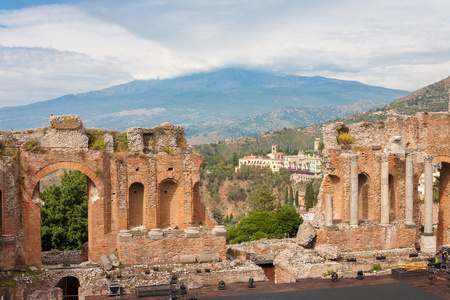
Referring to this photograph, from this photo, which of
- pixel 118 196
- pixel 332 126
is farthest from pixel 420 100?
pixel 118 196

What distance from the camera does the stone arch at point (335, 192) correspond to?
27.8 m

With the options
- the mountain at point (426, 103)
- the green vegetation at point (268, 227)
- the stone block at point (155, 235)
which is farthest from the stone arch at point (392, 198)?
the mountain at point (426, 103)

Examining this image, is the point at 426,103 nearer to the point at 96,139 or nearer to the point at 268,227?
the point at 268,227

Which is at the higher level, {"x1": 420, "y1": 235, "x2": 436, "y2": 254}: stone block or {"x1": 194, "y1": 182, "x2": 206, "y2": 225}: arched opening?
{"x1": 194, "y1": 182, "x2": 206, "y2": 225}: arched opening

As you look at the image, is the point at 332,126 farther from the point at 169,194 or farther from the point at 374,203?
the point at 169,194

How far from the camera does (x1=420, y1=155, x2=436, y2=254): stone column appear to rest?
27.7 m

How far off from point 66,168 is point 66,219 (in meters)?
15.0

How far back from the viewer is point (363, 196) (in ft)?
96.2

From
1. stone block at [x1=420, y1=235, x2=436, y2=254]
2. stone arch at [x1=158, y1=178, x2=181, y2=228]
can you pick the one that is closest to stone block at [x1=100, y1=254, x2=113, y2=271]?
stone arch at [x1=158, y1=178, x2=181, y2=228]

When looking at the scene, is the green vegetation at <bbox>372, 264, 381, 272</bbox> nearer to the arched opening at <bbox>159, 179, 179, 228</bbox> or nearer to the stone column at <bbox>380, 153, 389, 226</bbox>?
the stone column at <bbox>380, 153, 389, 226</bbox>

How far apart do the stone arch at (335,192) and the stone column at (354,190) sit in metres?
0.85

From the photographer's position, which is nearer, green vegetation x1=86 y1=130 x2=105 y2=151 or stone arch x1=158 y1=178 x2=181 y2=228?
green vegetation x1=86 y1=130 x2=105 y2=151

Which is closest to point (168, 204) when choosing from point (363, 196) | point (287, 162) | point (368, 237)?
point (368, 237)

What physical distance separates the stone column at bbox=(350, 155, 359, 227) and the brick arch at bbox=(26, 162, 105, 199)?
1429 cm
